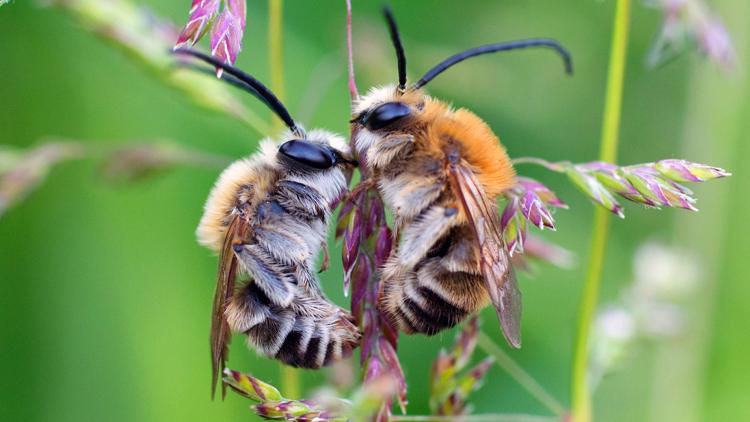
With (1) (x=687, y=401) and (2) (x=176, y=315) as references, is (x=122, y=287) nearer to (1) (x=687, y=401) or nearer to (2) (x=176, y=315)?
(2) (x=176, y=315)

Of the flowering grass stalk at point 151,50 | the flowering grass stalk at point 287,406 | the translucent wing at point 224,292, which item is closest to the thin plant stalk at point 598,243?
the flowering grass stalk at point 287,406

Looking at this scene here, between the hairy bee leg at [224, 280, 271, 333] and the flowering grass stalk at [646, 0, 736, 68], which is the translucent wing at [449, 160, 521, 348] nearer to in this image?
the hairy bee leg at [224, 280, 271, 333]

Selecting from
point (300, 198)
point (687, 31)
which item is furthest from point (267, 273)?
point (687, 31)

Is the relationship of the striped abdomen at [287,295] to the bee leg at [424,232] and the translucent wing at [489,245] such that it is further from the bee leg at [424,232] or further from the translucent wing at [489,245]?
the translucent wing at [489,245]

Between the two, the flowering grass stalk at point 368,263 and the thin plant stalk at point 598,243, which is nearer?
the flowering grass stalk at point 368,263

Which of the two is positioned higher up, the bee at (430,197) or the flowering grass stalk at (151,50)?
the flowering grass stalk at (151,50)

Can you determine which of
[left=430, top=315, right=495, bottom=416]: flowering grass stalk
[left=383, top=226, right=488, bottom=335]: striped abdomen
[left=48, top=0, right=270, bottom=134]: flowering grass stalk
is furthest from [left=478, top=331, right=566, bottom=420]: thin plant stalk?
[left=48, top=0, right=270, bottom=134]: flowering grass stalk
